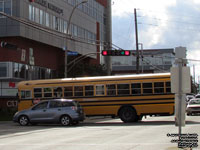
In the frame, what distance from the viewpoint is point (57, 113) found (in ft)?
76.0

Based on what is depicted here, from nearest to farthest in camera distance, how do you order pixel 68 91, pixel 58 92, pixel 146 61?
1. pixel 68 91
2. pixel 58 92
3. pixel 146 61

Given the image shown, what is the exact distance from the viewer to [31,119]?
932 inches

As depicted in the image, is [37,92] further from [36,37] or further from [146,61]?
[146,61]

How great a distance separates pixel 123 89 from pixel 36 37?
22496 millimetres

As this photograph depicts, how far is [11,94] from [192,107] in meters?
21.8

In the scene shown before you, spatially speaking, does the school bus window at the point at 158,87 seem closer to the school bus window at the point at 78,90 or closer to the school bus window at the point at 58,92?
the school bus window at the point at 78,90

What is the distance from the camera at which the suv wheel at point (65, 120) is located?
2300 centimetres

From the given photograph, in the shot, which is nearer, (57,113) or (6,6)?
(57,113)

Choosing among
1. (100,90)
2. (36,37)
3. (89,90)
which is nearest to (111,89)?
(100,90)

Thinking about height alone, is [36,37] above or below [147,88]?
above

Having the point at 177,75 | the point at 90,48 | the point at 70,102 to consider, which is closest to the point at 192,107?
the point at 70,102

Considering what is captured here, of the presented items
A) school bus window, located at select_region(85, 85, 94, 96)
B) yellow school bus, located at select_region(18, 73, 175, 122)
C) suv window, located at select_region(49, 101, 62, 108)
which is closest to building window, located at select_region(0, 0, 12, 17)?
yellow school bus, located at select_region(18, 73, 175, 122)

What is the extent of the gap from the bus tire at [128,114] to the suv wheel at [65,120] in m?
3.55

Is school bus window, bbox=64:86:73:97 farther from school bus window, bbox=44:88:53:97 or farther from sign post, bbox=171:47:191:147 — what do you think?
sign post, bbox=171:47:191:147
